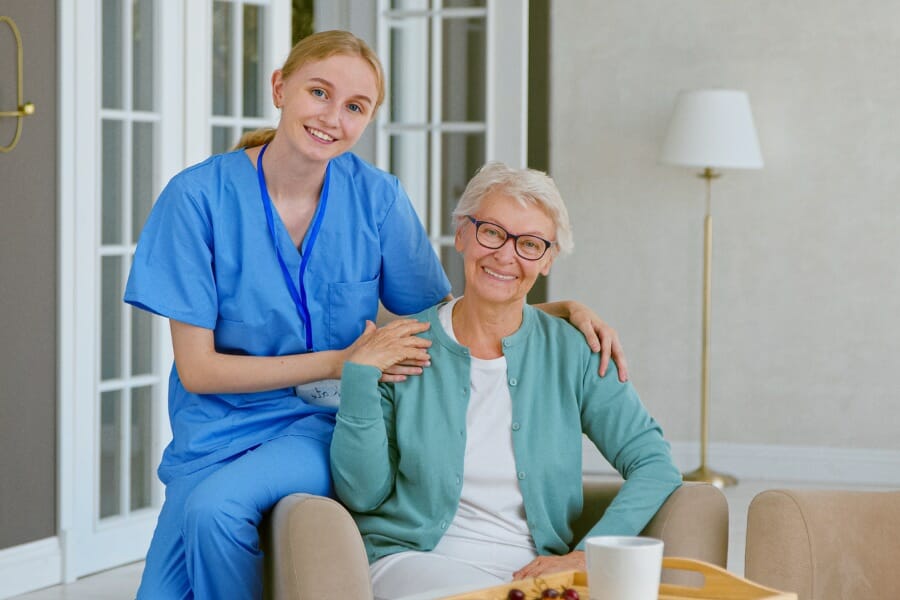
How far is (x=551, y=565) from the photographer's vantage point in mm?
1960

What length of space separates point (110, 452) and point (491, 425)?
2.15m

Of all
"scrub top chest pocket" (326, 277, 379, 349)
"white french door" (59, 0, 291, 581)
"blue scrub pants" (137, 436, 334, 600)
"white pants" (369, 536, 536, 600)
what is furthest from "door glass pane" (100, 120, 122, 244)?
"white pants" (369, 536, 536, 600)

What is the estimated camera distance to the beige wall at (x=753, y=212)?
17.8 feet

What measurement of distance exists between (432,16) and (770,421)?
2310 millimetres

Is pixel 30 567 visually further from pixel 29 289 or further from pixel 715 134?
pixel 715 134

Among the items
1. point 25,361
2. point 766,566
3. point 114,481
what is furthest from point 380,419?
point 114,481

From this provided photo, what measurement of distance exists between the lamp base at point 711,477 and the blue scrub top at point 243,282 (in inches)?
131

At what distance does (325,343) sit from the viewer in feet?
7.58

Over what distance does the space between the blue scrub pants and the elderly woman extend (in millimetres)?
69

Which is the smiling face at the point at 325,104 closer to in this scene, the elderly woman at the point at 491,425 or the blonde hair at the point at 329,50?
the blonde hair at the point at 329,50

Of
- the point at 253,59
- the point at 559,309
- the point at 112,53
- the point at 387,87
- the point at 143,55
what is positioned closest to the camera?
the point at 559,309

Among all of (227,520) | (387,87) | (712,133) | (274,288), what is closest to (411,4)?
(387,87)

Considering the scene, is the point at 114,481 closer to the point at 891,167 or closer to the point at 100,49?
the point at 100,49

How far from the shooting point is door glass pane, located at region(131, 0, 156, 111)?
13.2ft
